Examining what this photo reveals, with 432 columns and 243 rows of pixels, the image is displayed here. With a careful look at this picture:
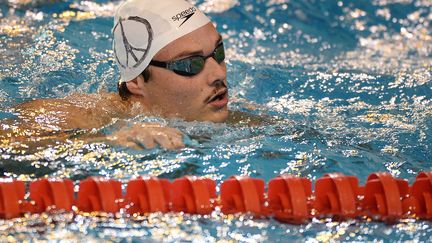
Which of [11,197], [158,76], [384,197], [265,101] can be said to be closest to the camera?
[11,197]

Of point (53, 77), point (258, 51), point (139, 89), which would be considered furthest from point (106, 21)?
point (139, 89)

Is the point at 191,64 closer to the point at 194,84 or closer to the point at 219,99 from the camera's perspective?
the point at 194,84

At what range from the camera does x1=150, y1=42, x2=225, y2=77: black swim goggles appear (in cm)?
368

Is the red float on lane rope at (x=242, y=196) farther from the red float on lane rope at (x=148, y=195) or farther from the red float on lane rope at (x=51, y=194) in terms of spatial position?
the red float on lane rope at (x=51, y=194)

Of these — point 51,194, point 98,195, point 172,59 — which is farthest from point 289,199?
point 172,59

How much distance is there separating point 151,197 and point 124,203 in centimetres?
11

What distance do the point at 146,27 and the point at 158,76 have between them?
251mm

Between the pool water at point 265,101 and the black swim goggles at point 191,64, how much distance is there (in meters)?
0.24

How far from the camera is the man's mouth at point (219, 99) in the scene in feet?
12.1

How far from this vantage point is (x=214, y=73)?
3676mm

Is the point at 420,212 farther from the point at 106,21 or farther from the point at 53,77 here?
the point at 106,21

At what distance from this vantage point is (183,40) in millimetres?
3748

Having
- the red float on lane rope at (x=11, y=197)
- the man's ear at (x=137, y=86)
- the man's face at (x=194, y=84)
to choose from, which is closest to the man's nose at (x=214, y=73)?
the man's face at (x=194, y=84)

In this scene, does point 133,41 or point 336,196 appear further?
point 133,41
